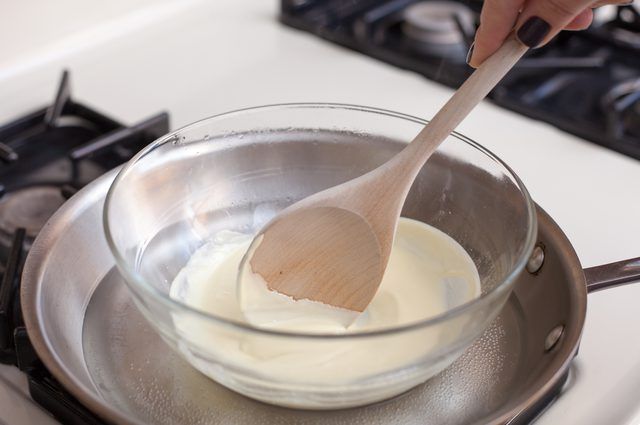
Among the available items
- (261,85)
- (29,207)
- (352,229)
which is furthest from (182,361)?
(261,85)

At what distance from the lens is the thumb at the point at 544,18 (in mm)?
587

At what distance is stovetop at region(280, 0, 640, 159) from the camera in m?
0.96

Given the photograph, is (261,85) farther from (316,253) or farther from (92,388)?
(92,388)

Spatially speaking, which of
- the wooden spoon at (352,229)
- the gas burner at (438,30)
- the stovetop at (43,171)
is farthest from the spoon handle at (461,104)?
the gas burner at (438,30)

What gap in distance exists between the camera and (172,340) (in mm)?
547

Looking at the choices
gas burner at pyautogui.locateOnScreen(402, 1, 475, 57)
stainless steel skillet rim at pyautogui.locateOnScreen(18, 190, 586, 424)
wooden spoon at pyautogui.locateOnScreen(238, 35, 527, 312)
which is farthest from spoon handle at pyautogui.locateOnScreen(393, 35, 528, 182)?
gas burner at pyautogui.locateOnScreen(402, 1, 475, 57)

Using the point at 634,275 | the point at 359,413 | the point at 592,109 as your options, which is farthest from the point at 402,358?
the point at 592,109

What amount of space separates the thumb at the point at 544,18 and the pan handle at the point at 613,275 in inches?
6.9

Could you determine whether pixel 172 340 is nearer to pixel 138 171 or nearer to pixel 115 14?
pixel 138 171

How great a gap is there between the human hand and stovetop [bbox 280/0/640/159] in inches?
12.0

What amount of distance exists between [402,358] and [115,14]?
2.59ft

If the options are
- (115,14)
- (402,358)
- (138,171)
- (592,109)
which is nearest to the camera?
(402,358)

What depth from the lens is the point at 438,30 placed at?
1091 millimetres

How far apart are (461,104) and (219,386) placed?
28 cm
